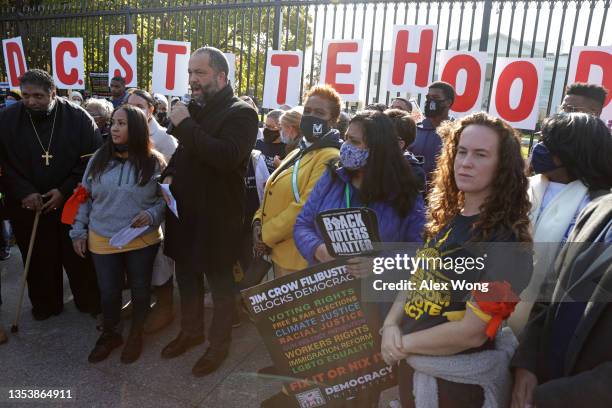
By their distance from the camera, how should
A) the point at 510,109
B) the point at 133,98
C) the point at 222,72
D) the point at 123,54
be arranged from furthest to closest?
the point at 123,54
the point at 510,109
the point at 133,98
the point at 222,72

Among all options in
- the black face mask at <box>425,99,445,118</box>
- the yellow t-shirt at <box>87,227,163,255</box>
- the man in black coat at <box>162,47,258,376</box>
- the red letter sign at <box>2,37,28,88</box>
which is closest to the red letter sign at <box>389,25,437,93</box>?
the black face mask at <box>425,99,445,118</box>

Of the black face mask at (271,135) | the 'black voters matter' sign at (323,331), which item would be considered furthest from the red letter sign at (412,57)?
the 'black voters matter' sign at (323,331)

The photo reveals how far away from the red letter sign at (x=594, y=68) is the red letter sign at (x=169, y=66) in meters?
4.85

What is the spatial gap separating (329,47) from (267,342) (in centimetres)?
434

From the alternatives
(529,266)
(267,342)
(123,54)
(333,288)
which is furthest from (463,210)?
(123,54)

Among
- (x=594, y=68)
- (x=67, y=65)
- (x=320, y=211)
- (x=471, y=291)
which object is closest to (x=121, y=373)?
(x=320, y=211)

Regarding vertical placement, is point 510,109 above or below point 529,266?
above

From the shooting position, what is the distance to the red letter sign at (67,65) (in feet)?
22.8

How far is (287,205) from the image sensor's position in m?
2.64

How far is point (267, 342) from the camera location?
6.26ft

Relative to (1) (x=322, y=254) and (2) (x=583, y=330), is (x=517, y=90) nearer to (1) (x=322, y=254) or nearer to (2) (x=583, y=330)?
(1) (x=322, y=254)

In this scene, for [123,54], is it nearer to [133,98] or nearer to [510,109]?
[133,98]

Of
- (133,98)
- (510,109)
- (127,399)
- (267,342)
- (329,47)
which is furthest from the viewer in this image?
(329,47)

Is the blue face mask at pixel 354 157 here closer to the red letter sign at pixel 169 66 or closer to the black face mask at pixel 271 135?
the black face mask at pixel 271 135
